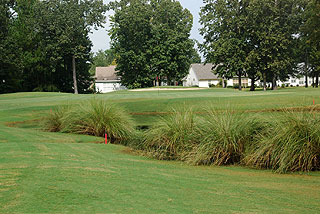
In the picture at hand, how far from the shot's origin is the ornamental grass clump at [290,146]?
7375mm

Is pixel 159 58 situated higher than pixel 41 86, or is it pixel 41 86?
pixel 159 58

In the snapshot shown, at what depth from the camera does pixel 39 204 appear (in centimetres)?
A: 418

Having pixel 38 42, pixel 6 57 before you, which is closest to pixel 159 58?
pixel 38 42

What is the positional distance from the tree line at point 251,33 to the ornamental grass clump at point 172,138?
→ 1676 inches

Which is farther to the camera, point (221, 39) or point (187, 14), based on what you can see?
point (187, 14)

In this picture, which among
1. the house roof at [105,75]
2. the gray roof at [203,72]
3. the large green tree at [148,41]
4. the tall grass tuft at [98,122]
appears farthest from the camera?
the gray roof at [203,72]

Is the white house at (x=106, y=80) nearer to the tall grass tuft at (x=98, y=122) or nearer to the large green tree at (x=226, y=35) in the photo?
the large green tree at (x=226, y=35)

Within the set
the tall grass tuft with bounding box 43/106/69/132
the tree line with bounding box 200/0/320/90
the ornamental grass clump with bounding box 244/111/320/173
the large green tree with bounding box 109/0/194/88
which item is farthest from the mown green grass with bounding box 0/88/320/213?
the large green tree with bounding box 109/0/194/88

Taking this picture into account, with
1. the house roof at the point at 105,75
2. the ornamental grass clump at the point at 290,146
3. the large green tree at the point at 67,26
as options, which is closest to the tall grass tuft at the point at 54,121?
the ornamental grass clump at the point at 290,146

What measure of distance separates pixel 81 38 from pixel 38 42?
23.2 ft

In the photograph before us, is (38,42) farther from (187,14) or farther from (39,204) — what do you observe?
(39,204)

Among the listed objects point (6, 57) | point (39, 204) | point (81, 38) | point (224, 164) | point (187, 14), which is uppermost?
point (187, 14)

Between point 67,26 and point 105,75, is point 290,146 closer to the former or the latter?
point 67,26

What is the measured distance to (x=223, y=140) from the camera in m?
8.65
